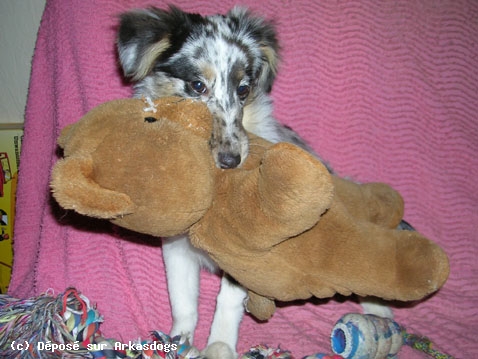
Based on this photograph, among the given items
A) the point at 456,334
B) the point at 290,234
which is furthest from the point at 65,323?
the point at 456,334

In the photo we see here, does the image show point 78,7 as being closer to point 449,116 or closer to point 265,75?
point 265,75

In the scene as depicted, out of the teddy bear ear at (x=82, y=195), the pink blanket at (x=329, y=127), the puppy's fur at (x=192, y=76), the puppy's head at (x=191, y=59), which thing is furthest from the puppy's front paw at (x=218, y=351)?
the teddy bear ear at (x=82, y=195)

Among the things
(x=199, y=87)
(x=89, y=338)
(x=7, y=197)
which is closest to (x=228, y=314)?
(x=89, y=338)

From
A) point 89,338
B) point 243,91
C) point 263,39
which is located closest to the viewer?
point 89,338

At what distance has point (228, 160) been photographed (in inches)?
64.7

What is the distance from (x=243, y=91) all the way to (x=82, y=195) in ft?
4.45

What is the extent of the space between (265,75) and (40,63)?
4.14 ft

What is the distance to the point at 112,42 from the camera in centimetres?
239

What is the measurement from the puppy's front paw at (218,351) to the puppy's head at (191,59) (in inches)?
36.6

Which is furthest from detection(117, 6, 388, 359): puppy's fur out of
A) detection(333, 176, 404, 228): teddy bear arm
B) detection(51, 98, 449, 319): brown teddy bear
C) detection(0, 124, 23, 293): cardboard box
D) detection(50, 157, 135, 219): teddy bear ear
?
detection(0, 124, 23, 293): cardboard box

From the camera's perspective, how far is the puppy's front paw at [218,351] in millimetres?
1866

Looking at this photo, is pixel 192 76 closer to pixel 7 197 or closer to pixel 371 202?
pixel 371 202

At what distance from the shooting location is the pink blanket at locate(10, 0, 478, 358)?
2.28 meters

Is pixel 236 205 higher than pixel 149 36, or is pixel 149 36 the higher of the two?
pixel 149 36
